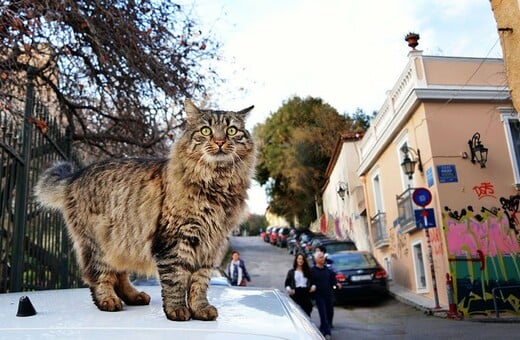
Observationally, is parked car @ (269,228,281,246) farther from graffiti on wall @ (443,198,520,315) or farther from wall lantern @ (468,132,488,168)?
wall lantern @ (468,132,488,168)

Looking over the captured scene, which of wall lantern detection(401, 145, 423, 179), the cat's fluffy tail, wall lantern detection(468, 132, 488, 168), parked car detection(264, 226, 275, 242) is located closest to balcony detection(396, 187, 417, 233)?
wall lantern detection(401, 145, 423, 179)

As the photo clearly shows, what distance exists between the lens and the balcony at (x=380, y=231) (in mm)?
17984

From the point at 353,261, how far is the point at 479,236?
3.86 meters

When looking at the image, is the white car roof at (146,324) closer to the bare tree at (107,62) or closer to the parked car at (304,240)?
the bare tree at (107,62)

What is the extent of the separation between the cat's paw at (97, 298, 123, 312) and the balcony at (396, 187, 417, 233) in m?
13.2

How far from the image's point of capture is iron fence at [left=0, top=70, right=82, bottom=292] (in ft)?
15.8

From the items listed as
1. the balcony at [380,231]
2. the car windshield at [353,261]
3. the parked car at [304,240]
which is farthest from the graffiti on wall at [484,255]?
the parked car at [304,240]

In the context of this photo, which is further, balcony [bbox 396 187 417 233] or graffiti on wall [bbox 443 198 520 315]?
balcony [bbox 396 187 417 233]

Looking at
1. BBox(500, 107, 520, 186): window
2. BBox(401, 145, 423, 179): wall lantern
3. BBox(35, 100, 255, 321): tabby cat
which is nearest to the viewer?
BBox(35, 100, 255, 321): tabby cat

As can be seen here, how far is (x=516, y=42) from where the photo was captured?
7160mm

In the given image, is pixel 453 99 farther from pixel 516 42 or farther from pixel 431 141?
pixel 516 42

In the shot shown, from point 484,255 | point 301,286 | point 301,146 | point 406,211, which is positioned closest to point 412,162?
point 406,211

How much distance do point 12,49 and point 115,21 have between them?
1.41 meters

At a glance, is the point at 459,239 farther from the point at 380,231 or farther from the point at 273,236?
the point at 273,236
